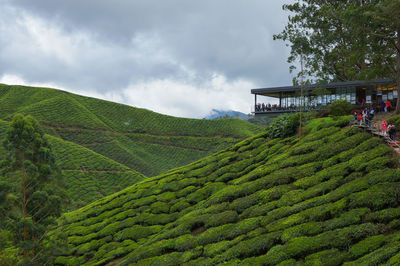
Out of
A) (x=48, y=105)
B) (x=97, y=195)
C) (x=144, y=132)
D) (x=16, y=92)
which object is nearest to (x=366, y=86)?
(x=97, y=195)

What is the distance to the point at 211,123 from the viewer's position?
348ft

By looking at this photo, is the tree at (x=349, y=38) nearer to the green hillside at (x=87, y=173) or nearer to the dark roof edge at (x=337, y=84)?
the dark roof edge at (x=337, y=84)

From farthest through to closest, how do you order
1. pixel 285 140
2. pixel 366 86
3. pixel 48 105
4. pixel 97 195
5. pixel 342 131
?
pixel 48 105
pixel 97 195
pixel 366 86
pixel 285 140
pixel 342 131

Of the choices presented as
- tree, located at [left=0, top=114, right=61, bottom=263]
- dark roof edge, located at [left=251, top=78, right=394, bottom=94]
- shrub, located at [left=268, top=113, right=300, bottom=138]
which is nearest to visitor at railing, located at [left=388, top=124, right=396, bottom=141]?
shrub, located at [left=268, top=113, right=300, bottom=138]

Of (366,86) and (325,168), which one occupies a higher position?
(366,86)

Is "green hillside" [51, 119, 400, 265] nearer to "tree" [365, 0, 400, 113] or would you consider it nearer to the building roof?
"tree" [365, 0, 400, 113]

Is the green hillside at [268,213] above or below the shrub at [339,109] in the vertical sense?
below

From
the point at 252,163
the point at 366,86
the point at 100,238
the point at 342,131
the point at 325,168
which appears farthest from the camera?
the point at 366,86

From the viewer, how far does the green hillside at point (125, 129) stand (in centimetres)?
7856

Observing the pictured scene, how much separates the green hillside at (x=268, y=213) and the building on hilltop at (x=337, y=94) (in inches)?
576

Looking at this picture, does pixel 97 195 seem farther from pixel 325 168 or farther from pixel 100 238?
pixel 325 168

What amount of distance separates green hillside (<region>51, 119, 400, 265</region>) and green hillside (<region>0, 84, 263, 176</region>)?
1852 inches

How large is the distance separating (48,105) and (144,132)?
99.3 feet

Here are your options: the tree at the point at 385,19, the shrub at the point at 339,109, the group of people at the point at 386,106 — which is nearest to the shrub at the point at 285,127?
the shrub at the point at 339,109
